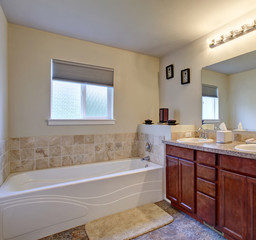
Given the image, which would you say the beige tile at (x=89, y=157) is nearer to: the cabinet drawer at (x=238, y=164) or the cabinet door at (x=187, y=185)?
the cabinet door at (x=187, y=185)

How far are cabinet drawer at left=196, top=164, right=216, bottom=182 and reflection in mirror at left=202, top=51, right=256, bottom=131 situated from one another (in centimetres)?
78

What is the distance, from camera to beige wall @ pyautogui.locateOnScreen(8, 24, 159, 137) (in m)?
2.20

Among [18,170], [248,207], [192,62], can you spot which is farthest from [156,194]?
[192,62]

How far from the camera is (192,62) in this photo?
8.57 ft

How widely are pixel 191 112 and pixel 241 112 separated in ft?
2.44

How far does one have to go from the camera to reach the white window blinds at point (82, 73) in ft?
8.05

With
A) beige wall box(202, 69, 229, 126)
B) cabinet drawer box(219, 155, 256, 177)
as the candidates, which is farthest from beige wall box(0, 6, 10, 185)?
beige wall box(202, 69, 229, 126)

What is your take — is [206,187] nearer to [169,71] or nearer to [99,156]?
Answer: [99,156]

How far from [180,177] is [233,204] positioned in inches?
25.9

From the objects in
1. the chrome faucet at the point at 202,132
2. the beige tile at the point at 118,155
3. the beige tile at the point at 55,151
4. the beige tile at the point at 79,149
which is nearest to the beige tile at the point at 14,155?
the beige tile at the point at 55,151

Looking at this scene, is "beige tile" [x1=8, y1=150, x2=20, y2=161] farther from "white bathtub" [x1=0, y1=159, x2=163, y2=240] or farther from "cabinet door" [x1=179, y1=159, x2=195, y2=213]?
"cabinet door" [x1=179, y1=159, x2=195, y2=213]

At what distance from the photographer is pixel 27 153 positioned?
2.26m

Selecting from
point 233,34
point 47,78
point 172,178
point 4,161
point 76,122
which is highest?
point 233,34

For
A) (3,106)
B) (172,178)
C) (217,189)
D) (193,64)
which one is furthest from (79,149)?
(193,64)
